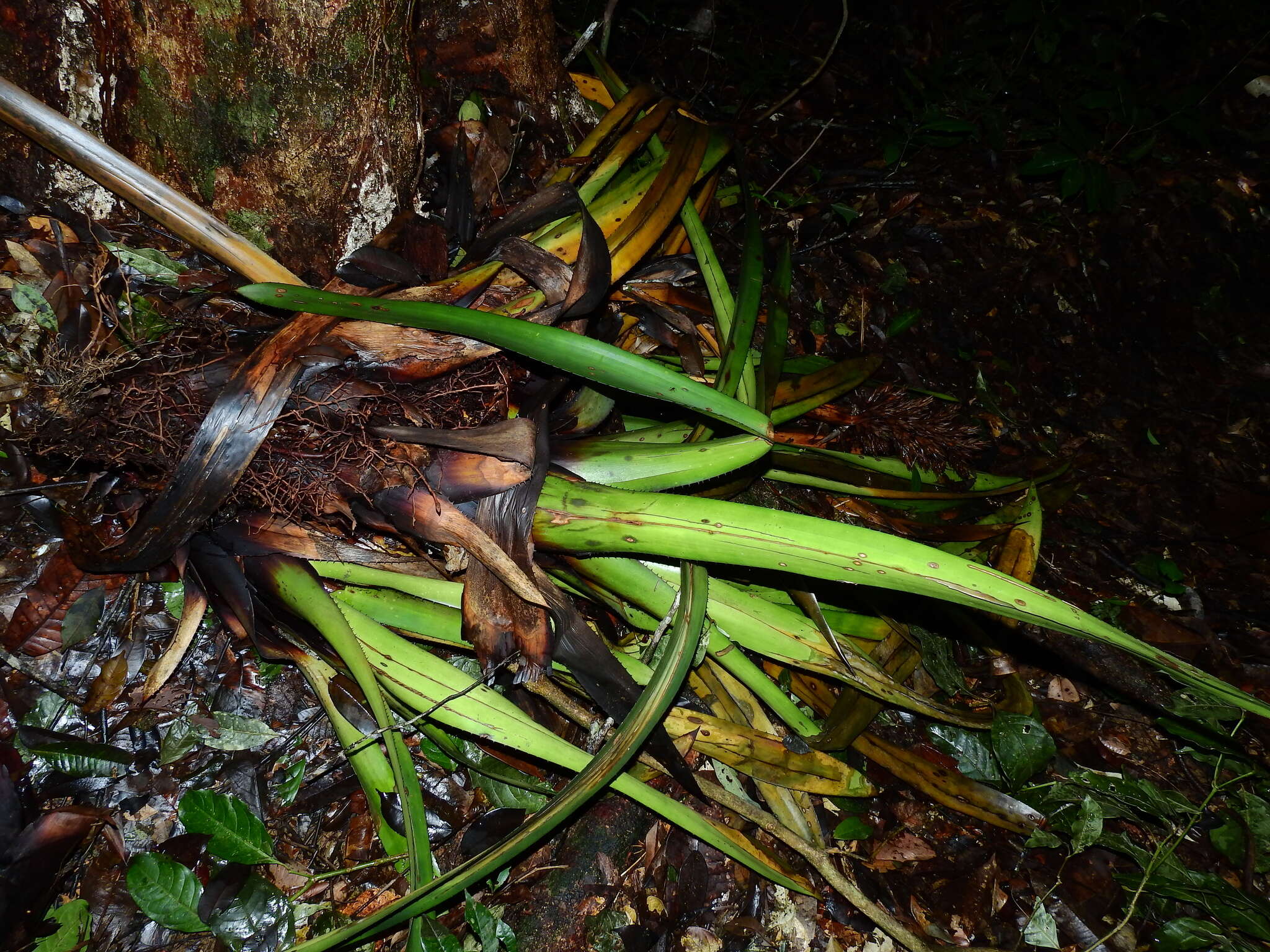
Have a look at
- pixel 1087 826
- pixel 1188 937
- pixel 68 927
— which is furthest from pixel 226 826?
pixel 1188 937

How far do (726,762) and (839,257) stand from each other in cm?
162

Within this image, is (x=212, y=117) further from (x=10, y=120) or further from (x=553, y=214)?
(x=553, y=214)

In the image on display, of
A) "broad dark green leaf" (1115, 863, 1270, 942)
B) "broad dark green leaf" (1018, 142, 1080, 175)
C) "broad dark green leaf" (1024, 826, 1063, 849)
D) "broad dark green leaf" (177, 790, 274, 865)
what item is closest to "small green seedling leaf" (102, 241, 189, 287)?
"broad dark green leaf" (177, 790, 274, 865)

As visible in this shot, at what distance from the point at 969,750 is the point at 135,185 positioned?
1853mm

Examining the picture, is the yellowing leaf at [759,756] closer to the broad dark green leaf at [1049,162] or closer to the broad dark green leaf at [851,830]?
the broad dark green leaf at [851,830]

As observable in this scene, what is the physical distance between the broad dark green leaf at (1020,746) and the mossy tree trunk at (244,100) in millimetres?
1630

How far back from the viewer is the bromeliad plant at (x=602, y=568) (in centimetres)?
95

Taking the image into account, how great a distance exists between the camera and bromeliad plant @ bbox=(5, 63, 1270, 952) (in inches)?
37.5

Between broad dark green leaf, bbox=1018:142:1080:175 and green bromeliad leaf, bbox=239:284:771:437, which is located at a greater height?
green bromeliad leaf, bbox=239:284:771:437

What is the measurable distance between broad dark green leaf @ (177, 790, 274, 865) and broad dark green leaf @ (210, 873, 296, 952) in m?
0.05

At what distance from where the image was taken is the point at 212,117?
46.2 inches

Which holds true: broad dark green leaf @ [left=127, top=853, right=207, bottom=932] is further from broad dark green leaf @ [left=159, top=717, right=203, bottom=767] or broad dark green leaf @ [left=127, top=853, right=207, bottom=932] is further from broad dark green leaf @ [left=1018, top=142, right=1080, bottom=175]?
broad dark green leaf @ [left=1018, top=142, right=1080, bottom=175]

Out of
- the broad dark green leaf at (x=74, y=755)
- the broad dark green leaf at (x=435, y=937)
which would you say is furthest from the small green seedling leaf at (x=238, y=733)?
the broad dark green leaf at (x=435, y=937)

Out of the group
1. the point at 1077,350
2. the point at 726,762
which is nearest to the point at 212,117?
the point at 726,762
